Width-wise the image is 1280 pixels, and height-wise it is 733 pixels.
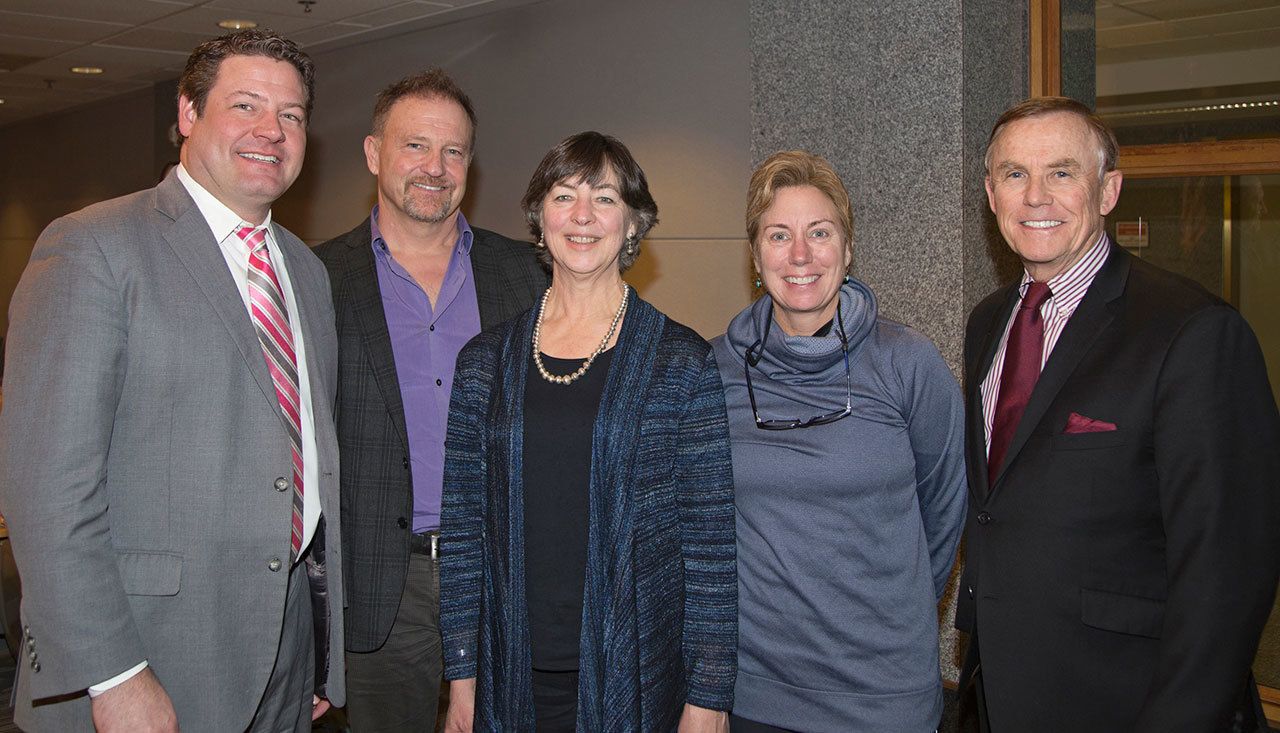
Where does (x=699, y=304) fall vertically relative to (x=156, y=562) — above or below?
above

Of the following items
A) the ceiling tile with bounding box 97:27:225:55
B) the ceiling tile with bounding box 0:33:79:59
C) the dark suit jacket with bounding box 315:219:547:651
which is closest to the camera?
the dark suit jacket with bounding box 315:219:547:651

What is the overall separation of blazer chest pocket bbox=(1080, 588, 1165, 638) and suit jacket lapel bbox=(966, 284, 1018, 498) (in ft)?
0.94

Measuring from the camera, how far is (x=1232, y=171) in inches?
146

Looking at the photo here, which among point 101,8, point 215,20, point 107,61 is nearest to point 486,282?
point 215,20

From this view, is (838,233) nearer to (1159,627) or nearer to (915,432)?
(915,432)

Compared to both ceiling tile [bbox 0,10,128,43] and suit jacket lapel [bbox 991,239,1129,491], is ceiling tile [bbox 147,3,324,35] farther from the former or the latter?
suit jacket lapel [bbox 991,239,1129,491]

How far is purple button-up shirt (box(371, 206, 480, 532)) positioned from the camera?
2.54 meters

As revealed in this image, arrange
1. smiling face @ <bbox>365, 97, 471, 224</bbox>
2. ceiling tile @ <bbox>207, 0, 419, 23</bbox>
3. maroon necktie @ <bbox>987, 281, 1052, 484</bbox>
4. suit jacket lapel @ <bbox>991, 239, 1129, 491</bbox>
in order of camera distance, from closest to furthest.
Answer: suit jacket lapel @ <bbox>991, 239, 1129, 491</bbox>
maroon necktie @ <bbox>987, 281, 1052, 484</bbox>
smiling face @ <bbox>365, 97, 471, 224</bbox>
ceiling tile @ <bbox>207, 0, 419, 23</bbox>

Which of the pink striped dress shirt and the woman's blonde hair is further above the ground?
the woman's blonde hair

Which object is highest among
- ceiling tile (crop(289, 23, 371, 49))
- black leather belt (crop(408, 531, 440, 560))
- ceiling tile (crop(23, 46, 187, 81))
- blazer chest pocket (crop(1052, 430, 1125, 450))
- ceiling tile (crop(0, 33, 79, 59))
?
ceiling tile (crop(23, 46, 187, 81))

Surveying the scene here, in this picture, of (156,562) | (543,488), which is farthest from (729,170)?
(156,562)

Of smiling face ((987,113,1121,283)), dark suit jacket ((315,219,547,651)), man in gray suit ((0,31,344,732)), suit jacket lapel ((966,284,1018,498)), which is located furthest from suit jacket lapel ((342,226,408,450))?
smiling face ((987,113,1121,283))

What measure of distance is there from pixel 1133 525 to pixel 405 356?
5.67 feet

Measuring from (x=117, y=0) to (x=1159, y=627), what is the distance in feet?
21.0
